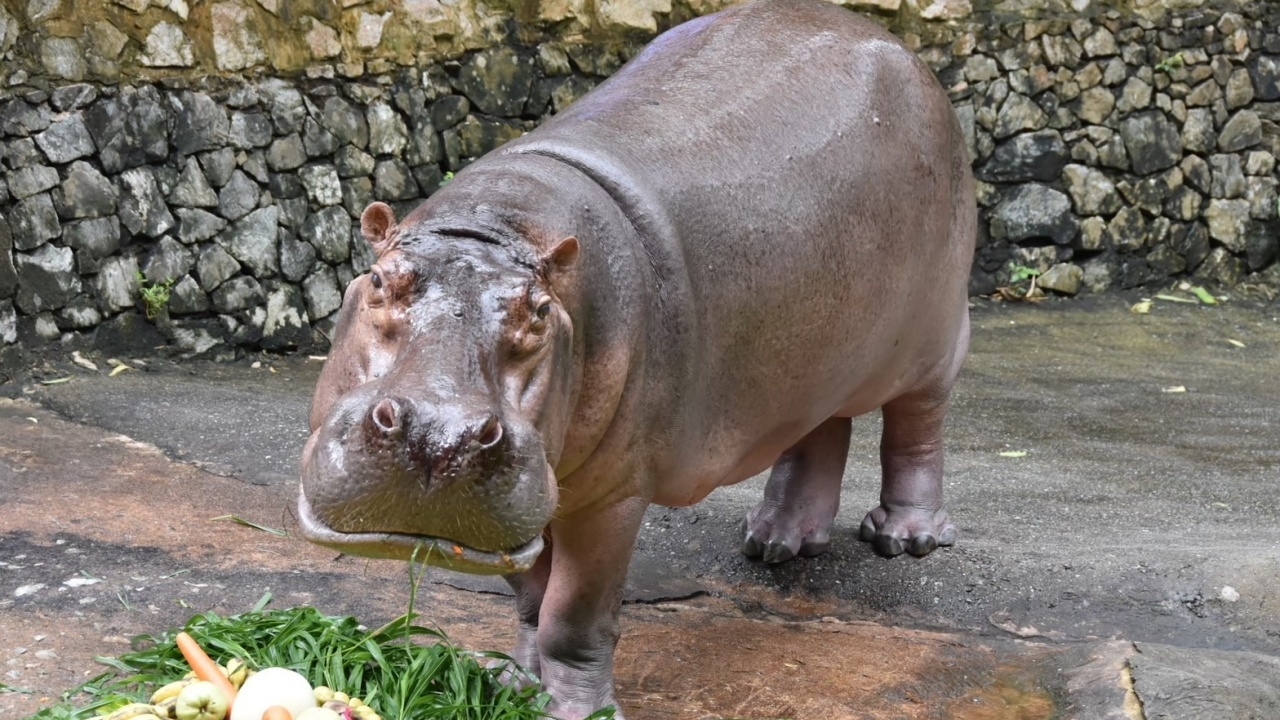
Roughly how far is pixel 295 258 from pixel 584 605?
4525 millimetres

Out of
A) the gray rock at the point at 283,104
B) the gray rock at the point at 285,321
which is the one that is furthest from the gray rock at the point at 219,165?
the gray rock at the point at 285,321

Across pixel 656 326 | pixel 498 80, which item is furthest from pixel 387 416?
pixel 498 80

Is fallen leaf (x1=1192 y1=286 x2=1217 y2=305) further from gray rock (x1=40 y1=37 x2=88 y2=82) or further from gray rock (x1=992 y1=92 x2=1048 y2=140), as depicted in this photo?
gray rock (x1=40 y1=37 x2=88 y2=82)

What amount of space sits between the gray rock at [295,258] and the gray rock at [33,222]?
1088 mm

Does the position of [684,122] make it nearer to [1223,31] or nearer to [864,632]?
[864,632]

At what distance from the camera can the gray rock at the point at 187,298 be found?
22.9ft

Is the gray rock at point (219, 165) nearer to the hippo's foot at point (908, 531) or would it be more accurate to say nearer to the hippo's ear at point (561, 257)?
the hippo's foot at point (908, 531)

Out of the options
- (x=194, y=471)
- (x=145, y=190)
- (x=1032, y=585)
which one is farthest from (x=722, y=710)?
(x=145, y=190)

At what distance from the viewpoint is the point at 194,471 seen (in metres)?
5.11

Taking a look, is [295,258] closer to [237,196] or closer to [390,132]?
[237,196]

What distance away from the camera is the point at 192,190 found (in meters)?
7.00

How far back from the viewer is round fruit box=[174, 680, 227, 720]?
2.80m

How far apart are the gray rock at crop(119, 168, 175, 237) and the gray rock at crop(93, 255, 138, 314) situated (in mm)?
154

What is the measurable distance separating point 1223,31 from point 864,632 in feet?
21.8
